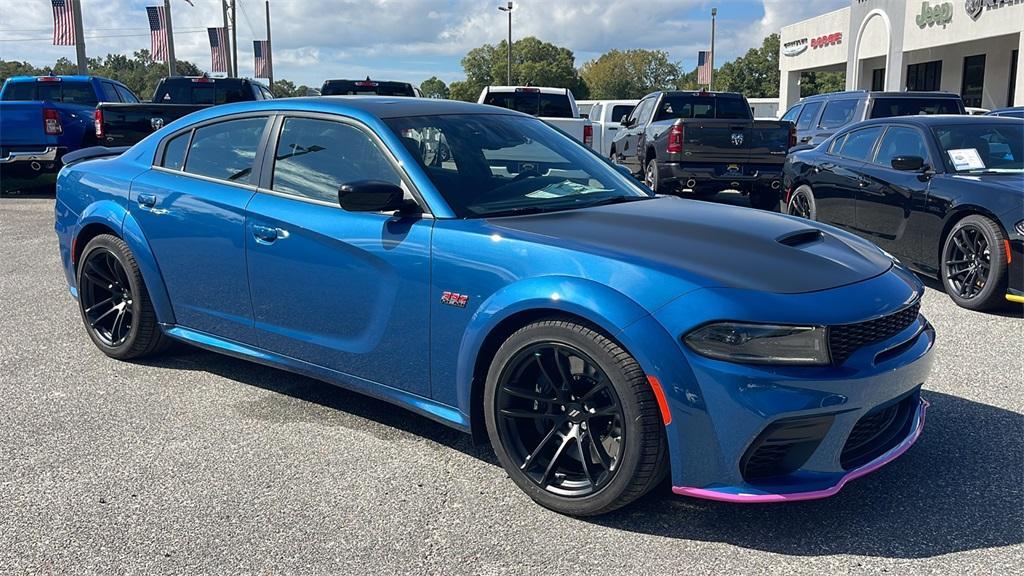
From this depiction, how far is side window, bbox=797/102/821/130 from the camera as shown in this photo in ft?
46.9

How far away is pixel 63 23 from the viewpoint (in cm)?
2438

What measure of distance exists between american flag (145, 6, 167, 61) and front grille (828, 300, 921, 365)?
32.5 meters

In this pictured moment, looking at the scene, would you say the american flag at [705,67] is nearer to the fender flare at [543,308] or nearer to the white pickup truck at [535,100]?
the white pickup truck at [535,100]

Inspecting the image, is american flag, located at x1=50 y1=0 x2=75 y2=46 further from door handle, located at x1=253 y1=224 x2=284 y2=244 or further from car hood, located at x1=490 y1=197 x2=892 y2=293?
car hood, located at x1=490 y1=197 x2=892 y2=293

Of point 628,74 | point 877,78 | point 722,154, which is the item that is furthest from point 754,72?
point 722,154

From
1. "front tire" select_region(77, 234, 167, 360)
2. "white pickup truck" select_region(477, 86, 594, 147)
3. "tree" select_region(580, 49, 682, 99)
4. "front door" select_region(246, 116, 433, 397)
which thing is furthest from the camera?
"tree" select_region(580, 49, 682, 99)

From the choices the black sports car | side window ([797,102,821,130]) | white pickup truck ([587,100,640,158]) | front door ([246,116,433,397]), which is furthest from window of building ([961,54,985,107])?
front door ([246,116,433,397])

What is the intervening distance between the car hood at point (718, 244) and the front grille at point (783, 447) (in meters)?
0.46

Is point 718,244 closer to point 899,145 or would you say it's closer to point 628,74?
point 899,145

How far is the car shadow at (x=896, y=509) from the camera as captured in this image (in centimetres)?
309

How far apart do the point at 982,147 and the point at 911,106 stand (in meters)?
6.47

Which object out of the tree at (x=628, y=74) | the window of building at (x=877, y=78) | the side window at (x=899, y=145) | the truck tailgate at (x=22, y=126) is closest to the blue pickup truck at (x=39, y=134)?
the truck tailgate at (x=22, y=126)

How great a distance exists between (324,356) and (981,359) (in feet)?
12.7

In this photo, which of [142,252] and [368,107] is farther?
[142,252]
